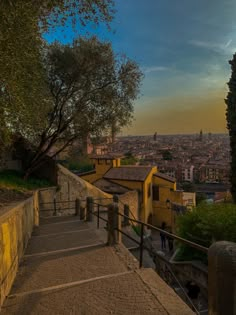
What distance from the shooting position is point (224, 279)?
2.49m

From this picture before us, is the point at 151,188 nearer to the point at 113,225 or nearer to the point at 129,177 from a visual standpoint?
the point at 129,177

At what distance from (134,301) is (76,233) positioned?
17.4ft

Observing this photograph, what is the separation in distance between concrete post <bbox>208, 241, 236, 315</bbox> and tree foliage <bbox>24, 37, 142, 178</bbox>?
13.6 m

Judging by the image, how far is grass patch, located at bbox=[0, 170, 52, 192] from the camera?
1394 centimetres

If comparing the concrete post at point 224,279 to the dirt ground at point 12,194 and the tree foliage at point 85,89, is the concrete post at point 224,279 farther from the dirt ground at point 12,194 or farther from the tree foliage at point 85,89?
the tree foliage at point 85,89

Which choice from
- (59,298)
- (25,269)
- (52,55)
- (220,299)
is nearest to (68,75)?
(52,55)

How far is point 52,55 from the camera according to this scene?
50.2 ft

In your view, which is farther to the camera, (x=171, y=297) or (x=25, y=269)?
(x=25, y=269)

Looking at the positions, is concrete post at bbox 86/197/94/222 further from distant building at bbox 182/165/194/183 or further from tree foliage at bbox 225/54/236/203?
distant building at bbox 182/165/194/183

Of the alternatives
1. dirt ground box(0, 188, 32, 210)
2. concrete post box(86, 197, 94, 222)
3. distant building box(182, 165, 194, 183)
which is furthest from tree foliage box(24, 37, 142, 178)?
distant building box(182, 165, 194, 183)

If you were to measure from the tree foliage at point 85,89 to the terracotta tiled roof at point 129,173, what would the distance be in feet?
38.5

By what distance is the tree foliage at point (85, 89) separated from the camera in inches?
597

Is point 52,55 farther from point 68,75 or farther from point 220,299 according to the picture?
point 220,299

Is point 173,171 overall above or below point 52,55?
below
